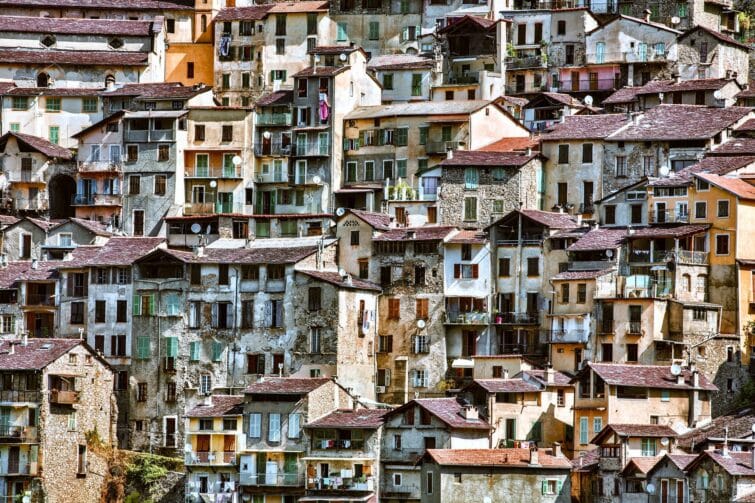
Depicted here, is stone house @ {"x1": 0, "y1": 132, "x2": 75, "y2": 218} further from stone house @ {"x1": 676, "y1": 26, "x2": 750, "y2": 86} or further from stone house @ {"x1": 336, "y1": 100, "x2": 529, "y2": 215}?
stone house @ {"x1": 676, "y1": 26, "x2": 750, "y2": 86}

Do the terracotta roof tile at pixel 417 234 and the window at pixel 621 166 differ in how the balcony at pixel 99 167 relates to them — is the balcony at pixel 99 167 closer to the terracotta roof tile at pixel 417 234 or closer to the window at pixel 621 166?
the terracotta roof tile at pixel 417 234

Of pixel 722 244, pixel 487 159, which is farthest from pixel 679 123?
pixel 722 244

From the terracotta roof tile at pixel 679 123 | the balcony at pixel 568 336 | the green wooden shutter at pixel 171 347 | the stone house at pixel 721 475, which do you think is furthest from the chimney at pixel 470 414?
the terracotta roof tile at pixel 679 123

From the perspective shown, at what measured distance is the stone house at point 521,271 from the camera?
106m

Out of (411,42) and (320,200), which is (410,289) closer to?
(320,200)

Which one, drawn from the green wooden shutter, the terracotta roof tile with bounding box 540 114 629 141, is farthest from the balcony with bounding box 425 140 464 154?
the green wooden shutter

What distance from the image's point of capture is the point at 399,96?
125 metres

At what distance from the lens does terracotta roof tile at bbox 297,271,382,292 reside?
105m

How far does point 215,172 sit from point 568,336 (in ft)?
85.0

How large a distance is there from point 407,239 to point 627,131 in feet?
46.5

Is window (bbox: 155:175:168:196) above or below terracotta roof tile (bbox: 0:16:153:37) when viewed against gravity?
below

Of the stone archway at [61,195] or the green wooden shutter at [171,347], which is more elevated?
the stone archway at [61,195]

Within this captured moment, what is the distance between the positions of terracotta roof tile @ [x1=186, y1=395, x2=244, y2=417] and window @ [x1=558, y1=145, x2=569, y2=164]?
22.5 m

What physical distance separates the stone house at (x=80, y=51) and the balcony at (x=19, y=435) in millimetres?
32559
